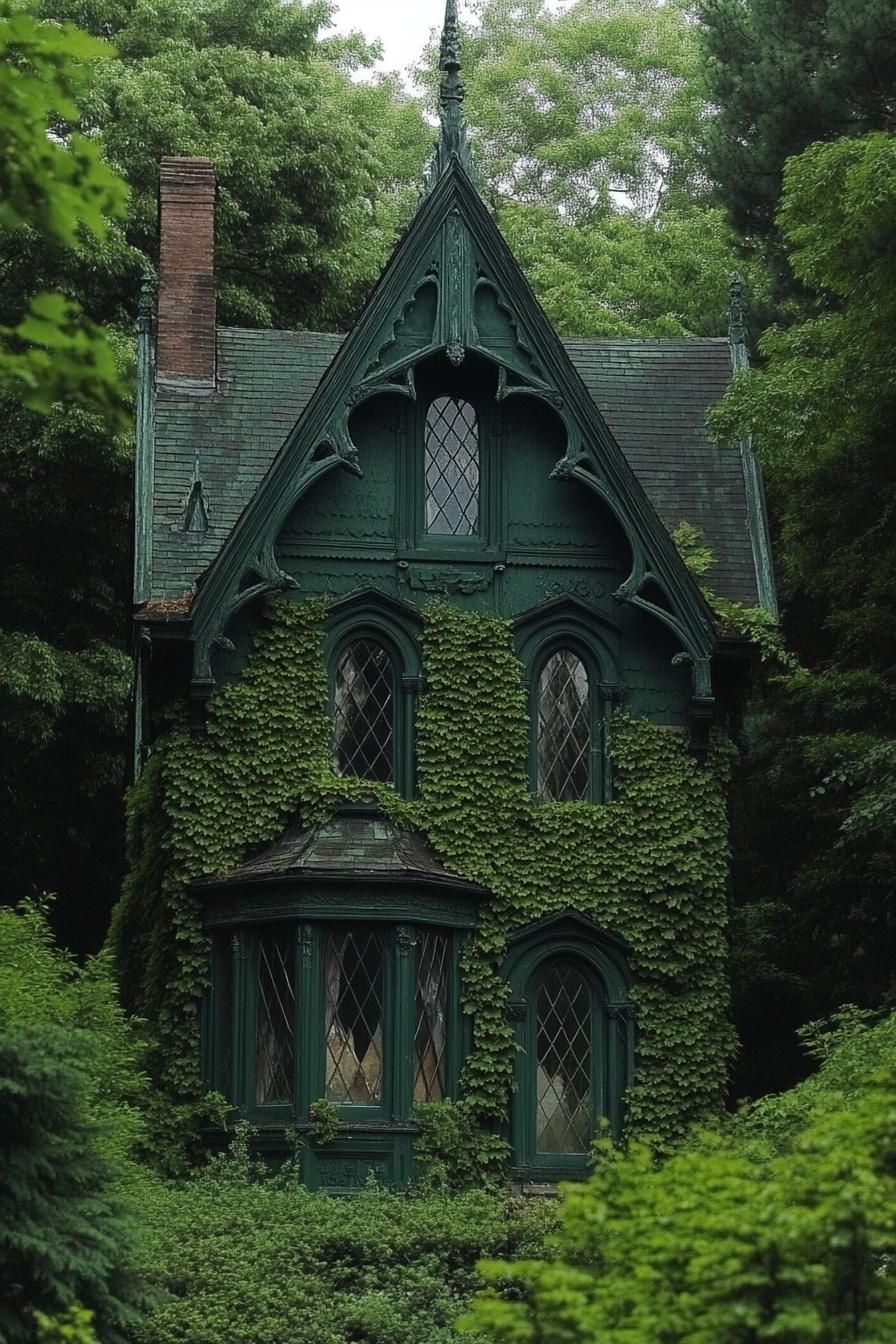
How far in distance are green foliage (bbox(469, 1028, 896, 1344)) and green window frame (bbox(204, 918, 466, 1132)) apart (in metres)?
8.96

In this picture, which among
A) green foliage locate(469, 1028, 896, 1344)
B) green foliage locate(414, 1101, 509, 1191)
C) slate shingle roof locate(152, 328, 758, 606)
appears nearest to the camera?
green foliage locate(469, 1028, 896, 1344)

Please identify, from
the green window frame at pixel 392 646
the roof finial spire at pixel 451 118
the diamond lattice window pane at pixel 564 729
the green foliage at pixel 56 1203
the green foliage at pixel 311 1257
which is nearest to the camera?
the green foliage at pixel 56 1203

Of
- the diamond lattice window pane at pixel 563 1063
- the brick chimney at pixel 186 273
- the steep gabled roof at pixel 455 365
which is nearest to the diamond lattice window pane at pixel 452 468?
the steep gabled roof at pixel 455 365

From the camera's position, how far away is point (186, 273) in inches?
1138

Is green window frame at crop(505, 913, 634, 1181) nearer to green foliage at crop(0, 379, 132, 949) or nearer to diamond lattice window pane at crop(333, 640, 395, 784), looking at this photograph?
diamond lattice window pane at crop(333, 640, 395, 784)

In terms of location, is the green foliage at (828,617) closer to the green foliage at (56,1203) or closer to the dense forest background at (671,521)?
the dense forest background at (671,521)

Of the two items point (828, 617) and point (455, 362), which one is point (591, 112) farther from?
point (455, 362)

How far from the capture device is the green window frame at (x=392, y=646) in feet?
79.7

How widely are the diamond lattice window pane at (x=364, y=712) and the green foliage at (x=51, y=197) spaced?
11.8m

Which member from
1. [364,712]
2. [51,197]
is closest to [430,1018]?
[364,712]

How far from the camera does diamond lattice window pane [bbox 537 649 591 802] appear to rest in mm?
24594

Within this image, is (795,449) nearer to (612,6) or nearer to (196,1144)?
(196,1144)

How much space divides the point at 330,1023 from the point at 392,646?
13.2ft

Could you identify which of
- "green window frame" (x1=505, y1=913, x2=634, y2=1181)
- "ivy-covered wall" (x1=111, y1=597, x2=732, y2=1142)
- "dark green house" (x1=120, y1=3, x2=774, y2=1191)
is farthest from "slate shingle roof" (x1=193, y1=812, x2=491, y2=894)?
"green window frame" (x1=505, y1=913, x2=634, y2=1181)
